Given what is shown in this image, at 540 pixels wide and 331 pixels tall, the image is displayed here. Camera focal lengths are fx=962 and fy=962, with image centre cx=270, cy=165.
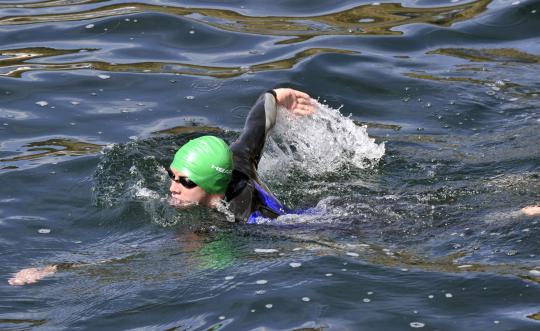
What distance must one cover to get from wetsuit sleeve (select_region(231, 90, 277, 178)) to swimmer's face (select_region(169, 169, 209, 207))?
1.55 ft

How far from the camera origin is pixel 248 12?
1481cm

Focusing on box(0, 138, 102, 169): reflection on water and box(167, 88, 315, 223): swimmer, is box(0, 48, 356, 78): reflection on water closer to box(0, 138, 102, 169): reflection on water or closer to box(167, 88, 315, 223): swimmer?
box(0, 138, 102, 169): reflection on water

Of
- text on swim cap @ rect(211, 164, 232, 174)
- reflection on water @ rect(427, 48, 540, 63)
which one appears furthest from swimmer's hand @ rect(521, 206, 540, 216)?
reflection on water @ rect(427, 48, 540, 63)

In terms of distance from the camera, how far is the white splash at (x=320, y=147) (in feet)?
31.4

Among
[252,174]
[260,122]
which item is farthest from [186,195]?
[260,122]

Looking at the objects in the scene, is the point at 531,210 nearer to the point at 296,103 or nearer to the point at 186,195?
the point at 296,103

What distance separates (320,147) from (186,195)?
224 cm

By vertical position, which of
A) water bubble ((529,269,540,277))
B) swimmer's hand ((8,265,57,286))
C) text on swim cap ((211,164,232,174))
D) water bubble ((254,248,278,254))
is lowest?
swimmer's hand ((8,265,57,286))

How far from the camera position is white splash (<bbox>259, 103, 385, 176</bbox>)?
9.59m

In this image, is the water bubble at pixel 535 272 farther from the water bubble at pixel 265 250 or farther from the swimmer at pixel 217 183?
the swimmer at pixel 217 183

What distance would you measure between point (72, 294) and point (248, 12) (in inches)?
342

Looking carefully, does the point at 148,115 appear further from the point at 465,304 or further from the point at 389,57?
the point at 465,304

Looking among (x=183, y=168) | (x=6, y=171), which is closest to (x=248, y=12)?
(x=6, y=171)

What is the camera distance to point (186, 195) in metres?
7.99
